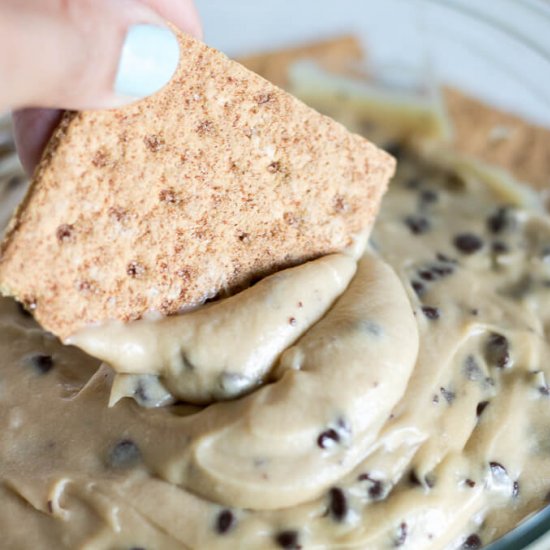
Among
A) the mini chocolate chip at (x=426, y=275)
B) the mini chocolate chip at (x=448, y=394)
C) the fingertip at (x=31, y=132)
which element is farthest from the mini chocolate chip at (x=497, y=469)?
the fingertip at (x=31, y=132)

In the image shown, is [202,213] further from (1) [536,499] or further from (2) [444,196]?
(2) [444,196]

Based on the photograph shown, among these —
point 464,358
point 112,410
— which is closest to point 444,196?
point 464,358

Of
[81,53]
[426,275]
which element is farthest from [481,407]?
[81,53]

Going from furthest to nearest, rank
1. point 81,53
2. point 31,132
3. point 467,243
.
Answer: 1. point 467,243
2. point 31,132
3. point 81,53

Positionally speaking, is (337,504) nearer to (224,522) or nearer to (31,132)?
(224,522)

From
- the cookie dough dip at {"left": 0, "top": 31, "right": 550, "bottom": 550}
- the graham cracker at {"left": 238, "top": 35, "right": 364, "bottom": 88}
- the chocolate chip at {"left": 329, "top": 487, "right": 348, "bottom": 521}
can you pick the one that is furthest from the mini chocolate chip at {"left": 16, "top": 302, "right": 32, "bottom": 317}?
the graham cracker at {"left": 238, "top": 35, "right": 364, "bottom": 88}

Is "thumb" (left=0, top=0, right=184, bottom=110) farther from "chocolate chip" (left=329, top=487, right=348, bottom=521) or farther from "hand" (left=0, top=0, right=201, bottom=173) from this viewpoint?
"chocolate chip" (left=329, top=487, right=348, bottom=521)
